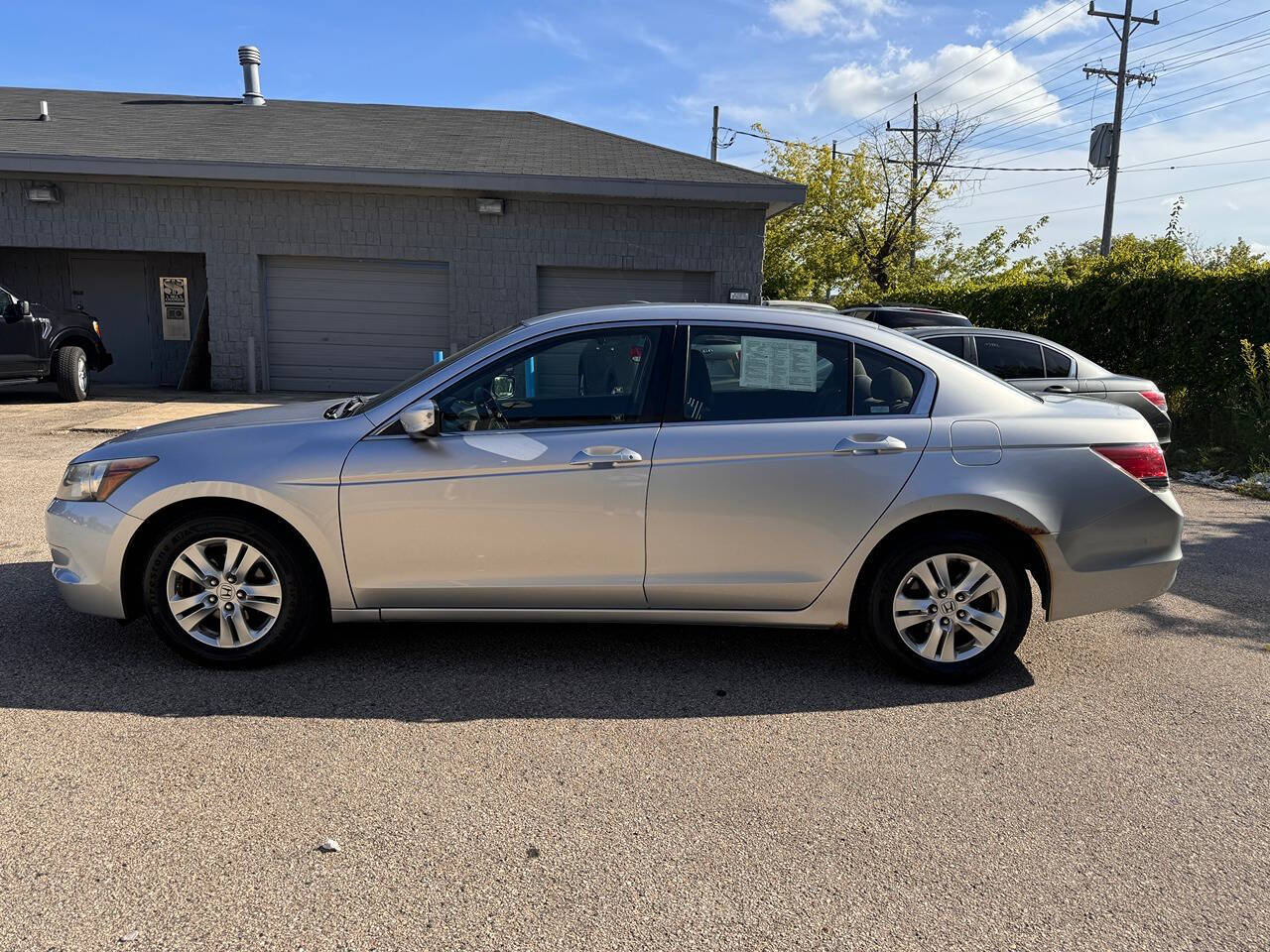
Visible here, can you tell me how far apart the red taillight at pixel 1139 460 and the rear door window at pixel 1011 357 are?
5541 mm

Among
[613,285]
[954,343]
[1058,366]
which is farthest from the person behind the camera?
[613,285]

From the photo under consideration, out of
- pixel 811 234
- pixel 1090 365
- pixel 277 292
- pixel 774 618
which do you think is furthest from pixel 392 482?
pixel 811 234

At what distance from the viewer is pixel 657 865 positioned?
2750mm

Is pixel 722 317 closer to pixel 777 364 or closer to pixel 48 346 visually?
pixel 777 364

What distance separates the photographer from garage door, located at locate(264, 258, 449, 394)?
15023 mm

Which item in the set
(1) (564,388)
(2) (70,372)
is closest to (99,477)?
(1) (564,388)

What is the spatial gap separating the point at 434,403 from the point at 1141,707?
3.32 meters

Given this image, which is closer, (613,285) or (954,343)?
(954,343)

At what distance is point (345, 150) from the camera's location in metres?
15.0

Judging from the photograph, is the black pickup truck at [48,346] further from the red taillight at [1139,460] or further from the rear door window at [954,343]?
the red taillight at [1139,460]

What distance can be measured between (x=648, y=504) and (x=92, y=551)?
242 centimetres

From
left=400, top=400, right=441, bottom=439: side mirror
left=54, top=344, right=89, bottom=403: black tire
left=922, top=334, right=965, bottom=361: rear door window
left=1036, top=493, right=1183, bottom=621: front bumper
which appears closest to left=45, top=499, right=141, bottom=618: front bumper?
left=400, top=400, right=441, bottom=439: side mirror

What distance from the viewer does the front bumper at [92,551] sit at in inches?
156

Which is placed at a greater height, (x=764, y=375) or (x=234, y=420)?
(x=764, y=375)
